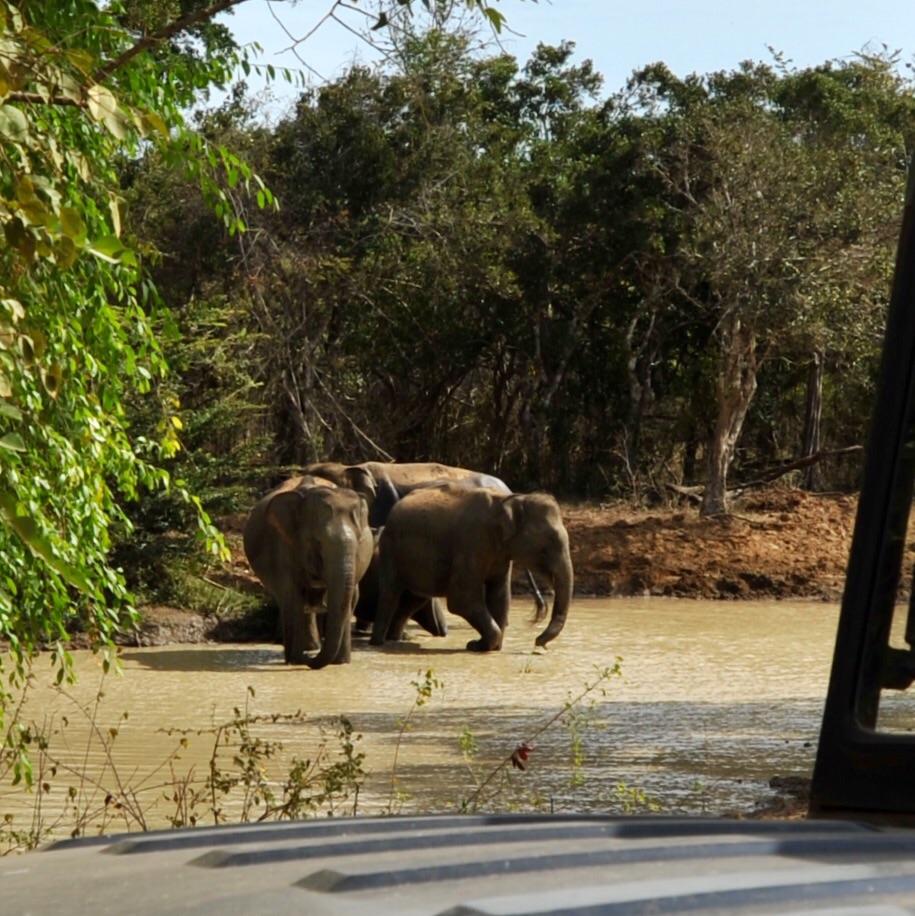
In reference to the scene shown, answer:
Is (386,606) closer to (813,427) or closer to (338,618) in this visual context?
(338,618)

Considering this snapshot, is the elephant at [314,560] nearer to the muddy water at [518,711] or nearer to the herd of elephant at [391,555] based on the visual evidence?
the herd of elephant at [391,555]

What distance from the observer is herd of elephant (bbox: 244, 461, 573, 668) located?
1571 centimetres

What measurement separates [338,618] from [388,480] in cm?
490

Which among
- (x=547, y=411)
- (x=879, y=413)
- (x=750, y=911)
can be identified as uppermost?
(x=547, y=411)

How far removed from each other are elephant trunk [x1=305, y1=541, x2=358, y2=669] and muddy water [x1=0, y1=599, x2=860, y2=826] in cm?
17

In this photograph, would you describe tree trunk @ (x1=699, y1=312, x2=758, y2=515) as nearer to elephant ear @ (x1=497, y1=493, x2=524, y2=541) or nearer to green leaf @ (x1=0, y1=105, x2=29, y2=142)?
elephant ear @ (x1=497, y1=493, x2=524, y2=541)

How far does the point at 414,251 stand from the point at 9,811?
19.9 m

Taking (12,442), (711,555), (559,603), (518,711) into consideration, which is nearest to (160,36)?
(12,442)

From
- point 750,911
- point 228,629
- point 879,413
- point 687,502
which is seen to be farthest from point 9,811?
point 687,502

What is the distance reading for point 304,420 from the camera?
26.5 m

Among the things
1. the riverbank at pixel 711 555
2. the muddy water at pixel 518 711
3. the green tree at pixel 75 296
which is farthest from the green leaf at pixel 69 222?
the riverbank at pixel 711 555

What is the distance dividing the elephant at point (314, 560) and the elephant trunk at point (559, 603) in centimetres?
172

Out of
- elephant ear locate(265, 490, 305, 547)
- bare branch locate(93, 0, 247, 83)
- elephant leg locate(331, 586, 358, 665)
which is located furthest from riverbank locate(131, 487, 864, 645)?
bare branch locate(93, 0, 247, 83)

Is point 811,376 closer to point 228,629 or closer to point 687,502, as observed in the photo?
point 687,502
